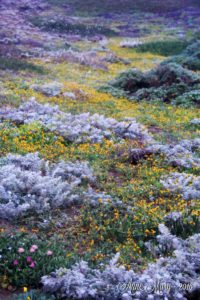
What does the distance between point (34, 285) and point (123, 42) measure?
30827 millimetres

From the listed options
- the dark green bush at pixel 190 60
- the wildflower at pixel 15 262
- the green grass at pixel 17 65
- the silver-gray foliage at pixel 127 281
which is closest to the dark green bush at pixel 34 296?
the silver-gray foliage at pixel 127 281

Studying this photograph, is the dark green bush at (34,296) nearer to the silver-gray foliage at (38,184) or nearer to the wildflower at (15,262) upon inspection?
the wildflower at (15,262)

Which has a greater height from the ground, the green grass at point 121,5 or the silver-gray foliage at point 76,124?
the green grass at point 121,5

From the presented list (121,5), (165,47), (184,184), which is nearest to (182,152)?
(184,184)

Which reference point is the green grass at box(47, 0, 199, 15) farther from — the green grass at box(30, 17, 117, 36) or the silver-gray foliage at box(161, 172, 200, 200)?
the silver-gray foliage at box(161, 172, 200, 200)

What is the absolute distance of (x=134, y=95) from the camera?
61.4ft

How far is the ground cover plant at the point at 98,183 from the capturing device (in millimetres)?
5777

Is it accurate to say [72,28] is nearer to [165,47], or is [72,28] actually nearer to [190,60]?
[165,47]

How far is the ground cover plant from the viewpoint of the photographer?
5.78 metres

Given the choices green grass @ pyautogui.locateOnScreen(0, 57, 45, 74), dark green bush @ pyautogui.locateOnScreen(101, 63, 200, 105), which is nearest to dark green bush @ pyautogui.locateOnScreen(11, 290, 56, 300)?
dark green bush @ pyautogui.locateOnScreen(101, 63, 200, 105)

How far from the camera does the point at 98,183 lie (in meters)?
9.31

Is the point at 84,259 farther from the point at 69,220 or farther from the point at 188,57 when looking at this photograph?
the point at 188,57

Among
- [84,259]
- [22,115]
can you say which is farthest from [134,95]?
[84,259]

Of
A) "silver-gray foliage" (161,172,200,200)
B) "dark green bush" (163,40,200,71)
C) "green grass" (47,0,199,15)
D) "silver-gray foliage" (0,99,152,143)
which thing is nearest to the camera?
"silver-gray foliage" (161,172,200,200)
